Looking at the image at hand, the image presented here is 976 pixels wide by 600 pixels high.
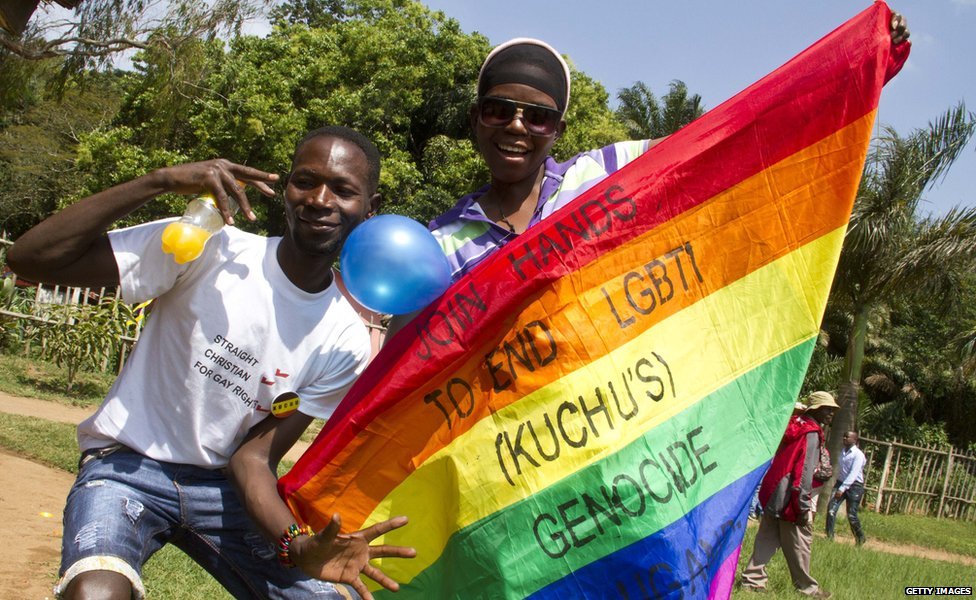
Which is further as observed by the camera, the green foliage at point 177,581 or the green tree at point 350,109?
the green tree at point 350,109

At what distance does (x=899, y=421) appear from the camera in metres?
27.5

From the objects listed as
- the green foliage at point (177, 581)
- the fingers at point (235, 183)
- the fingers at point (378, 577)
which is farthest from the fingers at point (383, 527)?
the green foliage at point (177, 581)

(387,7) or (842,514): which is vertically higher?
(387,7)

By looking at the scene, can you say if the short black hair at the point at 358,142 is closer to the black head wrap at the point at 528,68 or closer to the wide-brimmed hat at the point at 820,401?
the black head wrap at the point at 528,68

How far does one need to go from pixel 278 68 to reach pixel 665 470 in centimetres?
2413

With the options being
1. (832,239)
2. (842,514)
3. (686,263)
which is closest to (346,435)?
(686,263)

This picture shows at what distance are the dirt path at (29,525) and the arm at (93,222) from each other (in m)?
3.24

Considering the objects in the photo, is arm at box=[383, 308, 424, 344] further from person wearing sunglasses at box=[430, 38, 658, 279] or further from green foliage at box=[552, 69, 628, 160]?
green foliage at box=[552, 69, 628, 160]

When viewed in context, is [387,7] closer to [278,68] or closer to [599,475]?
[278,68]

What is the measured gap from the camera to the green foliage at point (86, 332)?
13930 millimetres

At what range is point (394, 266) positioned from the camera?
2607 mm

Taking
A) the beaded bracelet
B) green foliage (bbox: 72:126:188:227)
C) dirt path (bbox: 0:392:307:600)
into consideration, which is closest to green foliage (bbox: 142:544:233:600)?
dirt path (bbox: 0:392:307:600)

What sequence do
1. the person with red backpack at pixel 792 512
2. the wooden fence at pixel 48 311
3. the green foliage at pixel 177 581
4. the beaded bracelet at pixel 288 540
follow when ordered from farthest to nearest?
1. the wooden fence at pixel 48 311
2. the person with red backpack at pixel 792 512
3. the green foliage at pixel 177 581
4. the beaded bracelet at pixel 288 540

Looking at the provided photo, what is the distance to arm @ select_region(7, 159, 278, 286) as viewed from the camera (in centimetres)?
255
